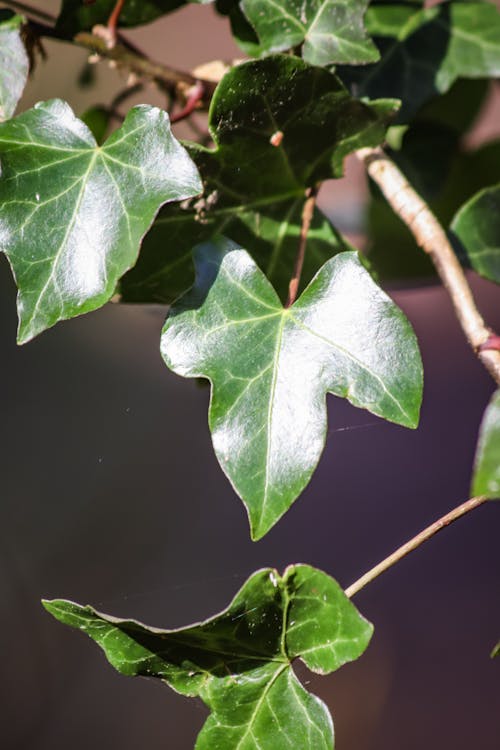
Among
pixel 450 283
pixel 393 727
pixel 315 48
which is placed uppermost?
pixel 315 48

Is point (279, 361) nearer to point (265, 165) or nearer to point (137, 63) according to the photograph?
point (265, 165)

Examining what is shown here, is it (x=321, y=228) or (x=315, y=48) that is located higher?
(x=315, y=48)

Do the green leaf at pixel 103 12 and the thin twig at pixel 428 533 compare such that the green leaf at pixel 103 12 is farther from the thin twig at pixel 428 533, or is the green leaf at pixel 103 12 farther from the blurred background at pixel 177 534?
the blurred background at pixel 177 534

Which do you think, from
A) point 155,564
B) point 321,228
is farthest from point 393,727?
point 321,228

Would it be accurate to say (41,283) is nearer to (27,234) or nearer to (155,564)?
(27,234)

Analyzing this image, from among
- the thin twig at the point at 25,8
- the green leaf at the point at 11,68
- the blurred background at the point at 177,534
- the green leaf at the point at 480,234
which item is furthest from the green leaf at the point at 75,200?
the blurred background at the point at 177,534

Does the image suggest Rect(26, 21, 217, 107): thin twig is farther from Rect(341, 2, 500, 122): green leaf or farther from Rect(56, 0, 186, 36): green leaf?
Rect(341, 2, 500, 122): green leaf
